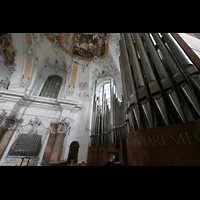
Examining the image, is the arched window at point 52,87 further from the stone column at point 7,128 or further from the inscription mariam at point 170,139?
the inscription mariam at point 170,139

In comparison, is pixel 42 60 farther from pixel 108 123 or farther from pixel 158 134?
pixel 158 134

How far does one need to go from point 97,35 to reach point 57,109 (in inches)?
227

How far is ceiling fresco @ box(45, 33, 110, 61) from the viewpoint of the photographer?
684 centimetres

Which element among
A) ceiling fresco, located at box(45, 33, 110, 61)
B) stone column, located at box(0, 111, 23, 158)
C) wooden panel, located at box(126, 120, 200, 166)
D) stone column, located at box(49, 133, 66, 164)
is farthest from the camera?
ceiling fresco, located at box(45, 33, 110, 61)

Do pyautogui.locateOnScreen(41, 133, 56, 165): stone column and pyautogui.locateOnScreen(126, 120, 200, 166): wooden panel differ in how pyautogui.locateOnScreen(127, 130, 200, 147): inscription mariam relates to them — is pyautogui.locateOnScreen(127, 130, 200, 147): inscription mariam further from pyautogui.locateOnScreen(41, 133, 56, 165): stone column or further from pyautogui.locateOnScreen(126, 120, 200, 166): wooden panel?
pyautogui.locateOnScreen(41, 133, 56, 165): stone column

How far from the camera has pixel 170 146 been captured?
0.96m

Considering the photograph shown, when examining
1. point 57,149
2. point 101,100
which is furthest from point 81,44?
point 57,149

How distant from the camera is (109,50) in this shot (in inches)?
250

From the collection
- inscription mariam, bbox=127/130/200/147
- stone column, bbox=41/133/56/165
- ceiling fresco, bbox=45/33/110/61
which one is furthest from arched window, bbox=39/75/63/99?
inscription mariam, bbox=127/130/200/147

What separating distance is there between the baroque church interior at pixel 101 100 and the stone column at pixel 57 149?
4 cm

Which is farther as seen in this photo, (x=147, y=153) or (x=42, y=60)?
(x=42, y=60)

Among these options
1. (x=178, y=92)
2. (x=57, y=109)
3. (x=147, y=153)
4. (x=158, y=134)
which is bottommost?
(x=147, y=153)

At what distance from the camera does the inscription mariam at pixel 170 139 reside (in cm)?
89
